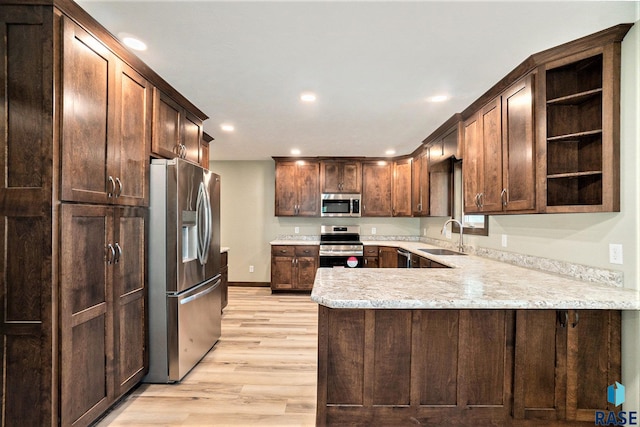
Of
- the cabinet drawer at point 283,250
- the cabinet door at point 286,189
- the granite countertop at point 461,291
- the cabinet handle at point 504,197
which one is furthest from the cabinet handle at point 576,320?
the cabinet door at point 286,189

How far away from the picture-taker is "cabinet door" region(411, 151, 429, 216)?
15.1ft

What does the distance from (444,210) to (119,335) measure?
3.95m

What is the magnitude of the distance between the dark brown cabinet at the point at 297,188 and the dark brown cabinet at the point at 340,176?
0.12m

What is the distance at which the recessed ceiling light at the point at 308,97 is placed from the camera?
274 cm

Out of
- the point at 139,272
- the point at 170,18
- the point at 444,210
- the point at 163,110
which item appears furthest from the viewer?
the point at 444,210

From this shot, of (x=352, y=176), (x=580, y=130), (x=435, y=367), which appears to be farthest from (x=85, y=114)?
(x=352, y=176)

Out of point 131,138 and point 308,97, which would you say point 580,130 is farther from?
point 131,138

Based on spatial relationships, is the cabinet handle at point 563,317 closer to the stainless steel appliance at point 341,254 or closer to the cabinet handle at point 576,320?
the cabinet handle at point 576,320

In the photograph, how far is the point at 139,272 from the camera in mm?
2342

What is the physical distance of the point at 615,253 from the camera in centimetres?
186

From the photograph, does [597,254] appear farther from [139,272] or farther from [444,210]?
[139,272]

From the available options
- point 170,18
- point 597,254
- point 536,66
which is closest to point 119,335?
point 170,18

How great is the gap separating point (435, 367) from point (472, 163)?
195cm

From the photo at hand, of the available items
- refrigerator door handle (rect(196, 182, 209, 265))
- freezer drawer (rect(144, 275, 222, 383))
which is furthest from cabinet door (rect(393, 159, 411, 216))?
freezer drawer (rect(144, 275, 222, 383))
